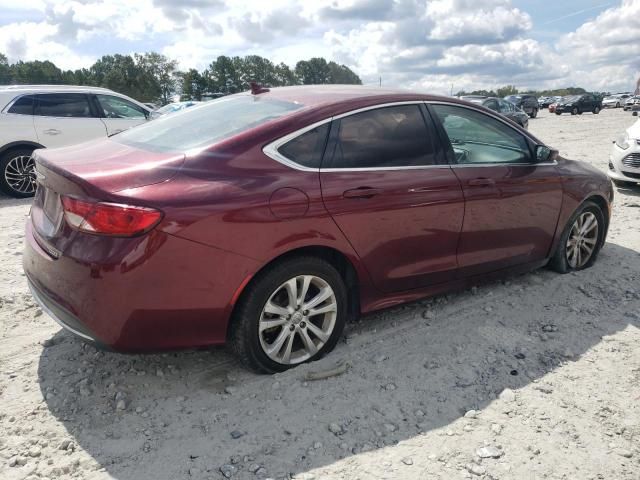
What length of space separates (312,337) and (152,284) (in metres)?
1.09

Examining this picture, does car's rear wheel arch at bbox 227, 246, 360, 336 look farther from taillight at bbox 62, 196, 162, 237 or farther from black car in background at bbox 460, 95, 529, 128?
black car in background at bbox 460, 95, 529, 128

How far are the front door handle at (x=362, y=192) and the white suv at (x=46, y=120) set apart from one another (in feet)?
22.9

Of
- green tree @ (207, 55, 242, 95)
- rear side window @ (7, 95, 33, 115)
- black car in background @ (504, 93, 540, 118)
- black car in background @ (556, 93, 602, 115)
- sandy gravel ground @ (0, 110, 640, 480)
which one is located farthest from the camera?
green tree @ (207, 55, 242, 95)

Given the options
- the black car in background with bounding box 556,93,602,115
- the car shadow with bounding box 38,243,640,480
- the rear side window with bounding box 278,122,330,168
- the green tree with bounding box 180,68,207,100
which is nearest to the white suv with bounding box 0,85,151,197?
the car shadow with bounding box 38,243,640,480

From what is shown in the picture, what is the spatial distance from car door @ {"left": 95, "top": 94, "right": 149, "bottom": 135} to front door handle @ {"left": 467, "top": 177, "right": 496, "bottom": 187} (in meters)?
7.21

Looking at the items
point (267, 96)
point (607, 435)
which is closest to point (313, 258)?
point (267, 96)

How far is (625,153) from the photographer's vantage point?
844 cm

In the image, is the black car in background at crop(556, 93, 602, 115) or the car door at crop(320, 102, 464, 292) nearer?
the car door at crop(320, 102, 464, 292)

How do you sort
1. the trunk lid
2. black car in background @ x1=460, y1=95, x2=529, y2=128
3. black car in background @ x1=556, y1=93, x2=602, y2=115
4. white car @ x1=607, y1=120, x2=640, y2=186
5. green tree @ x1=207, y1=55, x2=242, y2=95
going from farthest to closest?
green tree @ x1=207, y1=55, x2=242, y2=95, black car in background @ x1=556, y1=93, x2=602, y2=115, black car in background @ x1=460, y1=95, x2=529, y2=128, white car @ x1=607, y1=120, x2=640, y2=186, the trunk lid

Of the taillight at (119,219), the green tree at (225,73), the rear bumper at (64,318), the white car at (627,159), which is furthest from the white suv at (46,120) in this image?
the green tree at (225,73)

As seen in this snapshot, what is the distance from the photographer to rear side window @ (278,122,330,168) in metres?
2.96

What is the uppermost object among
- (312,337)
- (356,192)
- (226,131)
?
(226,131)

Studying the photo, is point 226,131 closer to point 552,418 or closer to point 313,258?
point 313,258

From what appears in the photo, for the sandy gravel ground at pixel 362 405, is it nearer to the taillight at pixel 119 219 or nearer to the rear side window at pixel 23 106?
the taillight at pixel 119 219
